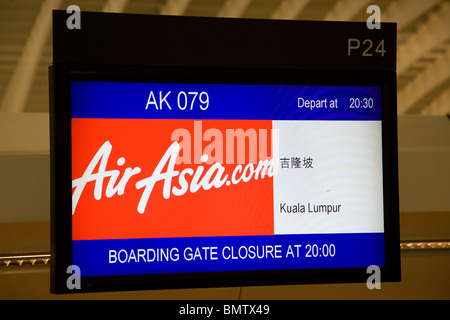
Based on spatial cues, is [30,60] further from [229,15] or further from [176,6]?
[229,15]

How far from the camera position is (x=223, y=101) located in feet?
9.87

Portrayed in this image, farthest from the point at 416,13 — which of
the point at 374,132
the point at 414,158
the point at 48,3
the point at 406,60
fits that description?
the point at 374,132

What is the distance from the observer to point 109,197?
291 cm

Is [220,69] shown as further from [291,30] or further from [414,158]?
[414,158]

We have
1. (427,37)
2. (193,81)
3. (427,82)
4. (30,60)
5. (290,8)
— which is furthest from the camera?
(427,82)

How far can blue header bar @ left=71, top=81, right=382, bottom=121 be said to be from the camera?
290cm

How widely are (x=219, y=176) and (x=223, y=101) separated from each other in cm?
33

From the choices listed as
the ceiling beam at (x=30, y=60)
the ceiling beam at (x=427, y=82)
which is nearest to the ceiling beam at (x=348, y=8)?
the ceiling beam at (x=427, y=82)

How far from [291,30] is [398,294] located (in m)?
→ 2.34

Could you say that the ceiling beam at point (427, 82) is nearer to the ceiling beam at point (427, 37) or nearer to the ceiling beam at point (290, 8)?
the ceiling beam at point (427, 37)

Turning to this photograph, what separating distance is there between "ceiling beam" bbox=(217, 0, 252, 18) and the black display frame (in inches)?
452

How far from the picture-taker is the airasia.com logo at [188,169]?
9.50 ft

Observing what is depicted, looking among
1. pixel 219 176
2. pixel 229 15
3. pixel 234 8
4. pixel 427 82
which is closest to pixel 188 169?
pixel 219 176

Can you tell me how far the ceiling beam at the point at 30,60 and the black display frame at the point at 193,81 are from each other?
37.9 feet
